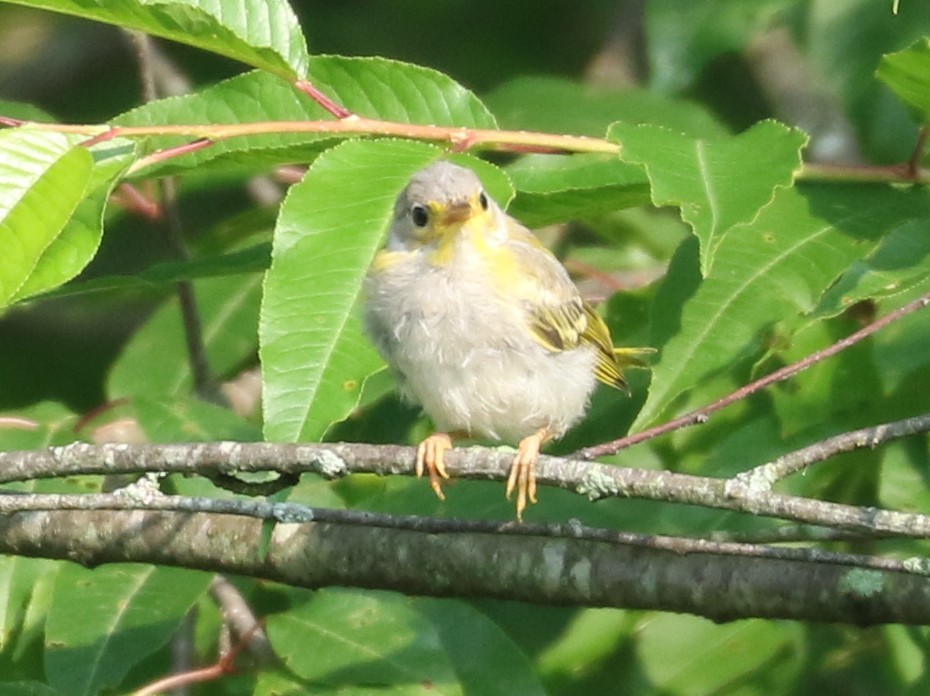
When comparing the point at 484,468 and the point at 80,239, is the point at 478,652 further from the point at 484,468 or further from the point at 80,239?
the point at 80,239

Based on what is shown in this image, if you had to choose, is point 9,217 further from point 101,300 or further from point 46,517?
point 101,300

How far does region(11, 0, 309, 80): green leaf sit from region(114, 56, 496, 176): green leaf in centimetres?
17

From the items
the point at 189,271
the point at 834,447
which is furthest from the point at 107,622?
the point at 834,447

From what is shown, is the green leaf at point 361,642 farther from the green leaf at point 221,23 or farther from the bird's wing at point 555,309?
the green leaf at point 221,23

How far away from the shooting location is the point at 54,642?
2.65m

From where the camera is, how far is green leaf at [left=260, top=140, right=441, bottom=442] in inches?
87.2

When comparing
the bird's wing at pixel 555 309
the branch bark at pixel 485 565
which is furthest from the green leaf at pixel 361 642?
the bird's wing at pixel 555 309

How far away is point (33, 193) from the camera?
7.23ft

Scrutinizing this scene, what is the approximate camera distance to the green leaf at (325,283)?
7.27ft

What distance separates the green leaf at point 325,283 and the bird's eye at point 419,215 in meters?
0.68

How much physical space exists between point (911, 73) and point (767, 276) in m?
0.40

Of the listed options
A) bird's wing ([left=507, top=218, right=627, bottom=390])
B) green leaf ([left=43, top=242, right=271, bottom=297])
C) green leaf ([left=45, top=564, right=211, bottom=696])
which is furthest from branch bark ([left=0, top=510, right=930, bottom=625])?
bird's wing ([left=507, top=218, right=627, bottom=390])

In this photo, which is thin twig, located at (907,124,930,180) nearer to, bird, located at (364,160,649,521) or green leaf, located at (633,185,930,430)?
green leaf, located at (633,185,930,430)

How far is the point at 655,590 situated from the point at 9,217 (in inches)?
42.8
